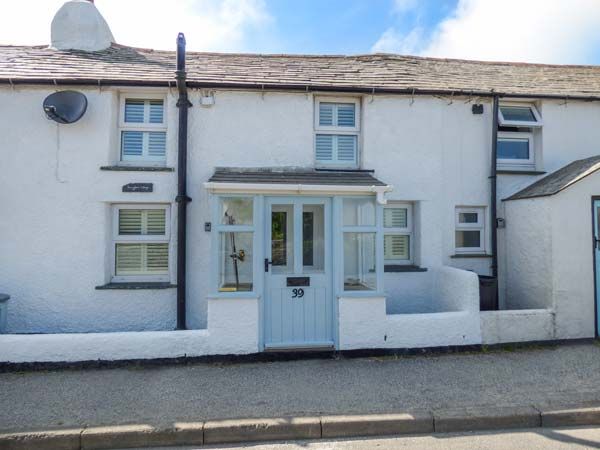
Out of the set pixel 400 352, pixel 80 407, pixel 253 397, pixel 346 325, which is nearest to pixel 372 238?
pixel 346 325

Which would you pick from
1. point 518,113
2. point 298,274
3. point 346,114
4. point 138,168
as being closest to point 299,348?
point 298,274

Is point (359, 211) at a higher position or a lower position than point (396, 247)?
higher

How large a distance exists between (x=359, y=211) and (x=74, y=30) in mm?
7051

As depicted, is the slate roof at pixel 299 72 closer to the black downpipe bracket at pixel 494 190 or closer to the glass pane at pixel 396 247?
the black downpipe bracket at pixel 494 190

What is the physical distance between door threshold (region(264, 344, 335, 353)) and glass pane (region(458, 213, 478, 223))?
11.9 ft

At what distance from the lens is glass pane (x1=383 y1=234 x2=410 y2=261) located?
638cm

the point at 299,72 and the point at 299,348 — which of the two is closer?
the point at 299,348

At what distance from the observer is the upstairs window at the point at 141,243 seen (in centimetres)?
586

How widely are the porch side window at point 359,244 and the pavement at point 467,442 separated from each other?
2154mm

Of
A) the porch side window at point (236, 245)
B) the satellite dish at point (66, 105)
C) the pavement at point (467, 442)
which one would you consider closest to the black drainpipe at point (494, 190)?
the pavement at point (467, 442)

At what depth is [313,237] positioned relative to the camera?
520 centimetres

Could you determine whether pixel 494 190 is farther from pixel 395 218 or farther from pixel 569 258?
pixel 395 218

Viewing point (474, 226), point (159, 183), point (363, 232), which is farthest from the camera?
point (474, 226)

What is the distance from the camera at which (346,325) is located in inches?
197
